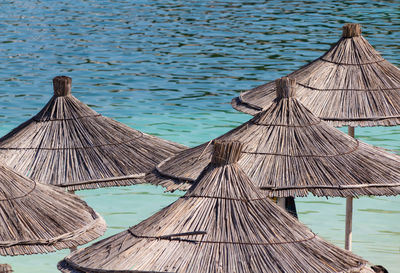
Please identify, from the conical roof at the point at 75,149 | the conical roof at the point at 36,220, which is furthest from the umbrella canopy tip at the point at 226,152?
the conical roof at the point at 75,149

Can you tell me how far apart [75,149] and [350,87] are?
269 centimetres

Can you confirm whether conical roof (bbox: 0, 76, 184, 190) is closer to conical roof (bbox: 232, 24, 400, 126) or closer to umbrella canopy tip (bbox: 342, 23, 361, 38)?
conical roof (bbox: 232, 24, 400, 126)

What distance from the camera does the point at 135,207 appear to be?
11.8 metres

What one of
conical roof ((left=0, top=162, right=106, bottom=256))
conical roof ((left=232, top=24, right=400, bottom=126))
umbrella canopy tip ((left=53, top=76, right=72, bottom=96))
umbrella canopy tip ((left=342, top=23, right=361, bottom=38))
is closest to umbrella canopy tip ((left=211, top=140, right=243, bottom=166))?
conical roof ((left=0, top=162, right=106, bottom=256))

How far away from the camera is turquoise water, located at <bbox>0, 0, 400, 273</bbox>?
1146cm

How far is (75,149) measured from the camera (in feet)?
23.6

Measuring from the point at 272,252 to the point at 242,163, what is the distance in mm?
2023

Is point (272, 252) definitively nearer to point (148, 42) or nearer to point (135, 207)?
point (135, 207)

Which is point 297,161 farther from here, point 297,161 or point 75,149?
point 75,149

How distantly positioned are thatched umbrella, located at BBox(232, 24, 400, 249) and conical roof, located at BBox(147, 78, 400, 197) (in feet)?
4.68

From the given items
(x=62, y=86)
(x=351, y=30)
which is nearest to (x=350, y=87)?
(x=351, y=30)

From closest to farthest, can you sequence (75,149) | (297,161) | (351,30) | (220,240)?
(220,240)
(297,161)
(75,149)
(351,30)

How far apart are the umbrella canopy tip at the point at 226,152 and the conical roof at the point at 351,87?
3.57 metres

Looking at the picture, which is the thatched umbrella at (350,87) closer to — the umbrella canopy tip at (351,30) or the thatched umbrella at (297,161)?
the umbrella canopy tip at (351,30)
